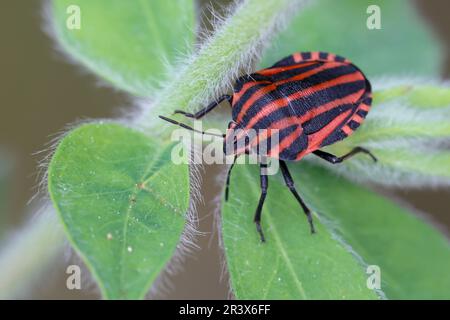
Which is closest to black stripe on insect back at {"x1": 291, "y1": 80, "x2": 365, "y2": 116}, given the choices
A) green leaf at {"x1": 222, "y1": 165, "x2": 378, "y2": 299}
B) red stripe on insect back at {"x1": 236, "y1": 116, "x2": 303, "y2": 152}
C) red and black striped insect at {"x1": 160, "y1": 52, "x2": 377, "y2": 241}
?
red and black striped insect at {"x1": 160, "y1": 52, "x2": 377, "y2": 241}

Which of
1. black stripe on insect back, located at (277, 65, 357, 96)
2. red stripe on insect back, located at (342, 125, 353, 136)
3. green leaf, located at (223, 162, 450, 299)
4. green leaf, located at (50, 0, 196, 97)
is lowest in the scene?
green leaf, located at (223, 162, 450, 299)

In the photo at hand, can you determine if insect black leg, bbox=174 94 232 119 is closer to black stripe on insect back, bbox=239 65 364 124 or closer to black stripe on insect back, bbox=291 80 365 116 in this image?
black stripe on insect back, bbox=239 65 364 124

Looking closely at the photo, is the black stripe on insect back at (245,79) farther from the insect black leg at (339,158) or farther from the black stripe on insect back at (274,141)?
the insect black leg at (339,158)

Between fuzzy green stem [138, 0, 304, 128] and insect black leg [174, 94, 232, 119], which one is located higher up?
fuzzy green stem [138, 0, 304, 128]

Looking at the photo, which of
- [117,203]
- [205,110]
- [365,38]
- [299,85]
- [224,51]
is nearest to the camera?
[117,203]

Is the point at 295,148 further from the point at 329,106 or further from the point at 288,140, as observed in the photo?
the point at 329,106

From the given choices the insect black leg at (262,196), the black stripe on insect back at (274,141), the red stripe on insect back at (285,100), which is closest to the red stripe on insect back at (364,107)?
the red stripe on insect back at (285,100)

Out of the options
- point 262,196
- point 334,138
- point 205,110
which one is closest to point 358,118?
point 334,138
